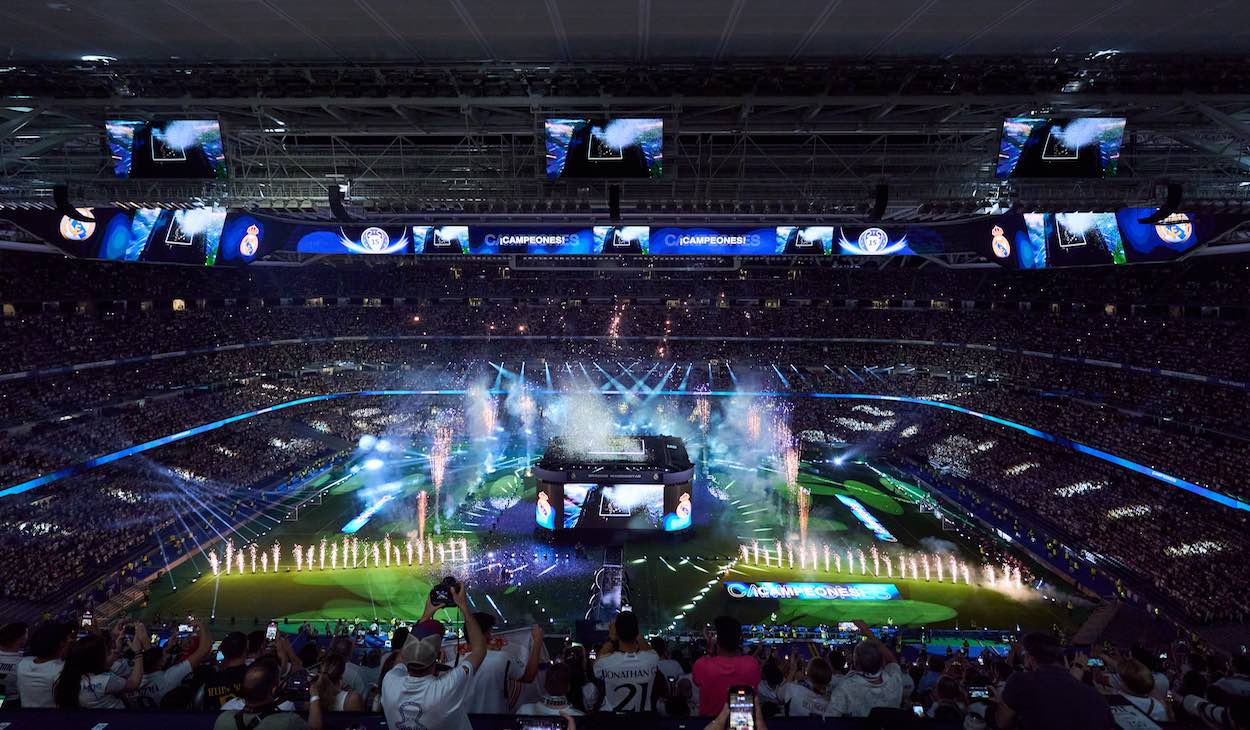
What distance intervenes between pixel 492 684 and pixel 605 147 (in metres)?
7.27

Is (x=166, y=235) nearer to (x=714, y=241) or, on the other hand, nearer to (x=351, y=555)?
(x=351, y=555)

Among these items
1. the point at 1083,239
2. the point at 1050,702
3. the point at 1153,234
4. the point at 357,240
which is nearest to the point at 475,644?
the point at 1050,702

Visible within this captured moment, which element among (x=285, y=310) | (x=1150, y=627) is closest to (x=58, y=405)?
(x=285, y=310)

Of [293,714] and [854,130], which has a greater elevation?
[854,130]

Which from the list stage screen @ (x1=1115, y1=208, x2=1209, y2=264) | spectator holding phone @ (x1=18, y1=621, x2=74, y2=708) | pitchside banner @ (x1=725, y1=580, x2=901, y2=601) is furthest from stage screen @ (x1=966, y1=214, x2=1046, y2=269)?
spectator holding phone @ (x1=18, y1=621, x2=74, y2=708)

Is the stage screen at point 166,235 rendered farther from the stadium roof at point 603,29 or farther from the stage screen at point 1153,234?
the stage screen at point 1153,234

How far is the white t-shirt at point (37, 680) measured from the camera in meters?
4.28

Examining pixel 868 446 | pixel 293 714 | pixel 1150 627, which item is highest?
pixel 293 714

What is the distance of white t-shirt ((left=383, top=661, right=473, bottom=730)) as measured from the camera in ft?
10.5

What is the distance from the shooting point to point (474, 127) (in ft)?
36.1

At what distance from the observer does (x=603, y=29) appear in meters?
7.02

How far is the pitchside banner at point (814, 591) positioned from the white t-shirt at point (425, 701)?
1705cm

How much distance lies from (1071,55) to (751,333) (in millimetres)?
39826

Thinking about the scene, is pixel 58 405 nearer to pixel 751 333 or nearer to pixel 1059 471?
pixel 751 333
